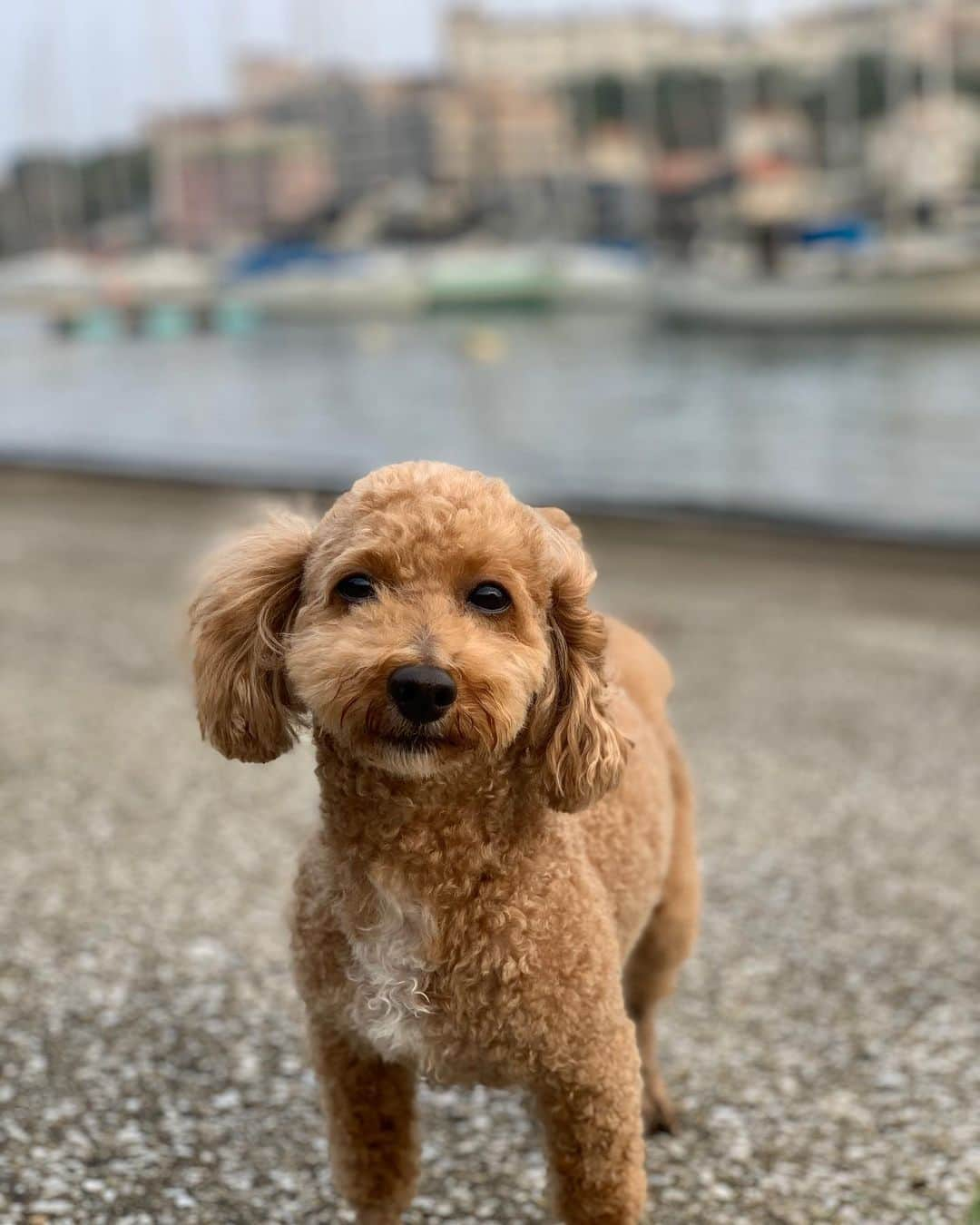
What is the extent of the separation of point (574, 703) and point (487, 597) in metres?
0.23

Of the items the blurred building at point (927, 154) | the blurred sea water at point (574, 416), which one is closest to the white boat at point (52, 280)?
the blurred sea water at point (574, 416)

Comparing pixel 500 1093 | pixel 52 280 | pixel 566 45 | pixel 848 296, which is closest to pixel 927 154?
pixel 848 296

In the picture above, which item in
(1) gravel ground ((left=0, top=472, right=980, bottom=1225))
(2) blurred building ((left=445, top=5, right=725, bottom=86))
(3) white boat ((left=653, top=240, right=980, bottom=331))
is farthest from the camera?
(2) blurred building ((left=445, top=5, right=725, bottom=86))

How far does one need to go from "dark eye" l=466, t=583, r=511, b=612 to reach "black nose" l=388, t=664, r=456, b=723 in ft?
0.64

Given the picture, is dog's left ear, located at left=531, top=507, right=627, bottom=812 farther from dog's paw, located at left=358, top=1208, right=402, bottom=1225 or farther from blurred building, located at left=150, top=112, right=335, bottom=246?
blurred building, located at left=150, top=112, right=335, bottom=246

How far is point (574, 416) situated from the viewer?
24.0 m

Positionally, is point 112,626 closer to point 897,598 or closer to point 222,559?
point 897,598

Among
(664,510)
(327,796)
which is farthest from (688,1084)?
(664,510)

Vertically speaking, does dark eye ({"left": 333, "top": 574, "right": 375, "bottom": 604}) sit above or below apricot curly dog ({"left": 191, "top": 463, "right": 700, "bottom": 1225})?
above

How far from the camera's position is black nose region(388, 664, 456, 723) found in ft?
6.50

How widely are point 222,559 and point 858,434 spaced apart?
1894cm

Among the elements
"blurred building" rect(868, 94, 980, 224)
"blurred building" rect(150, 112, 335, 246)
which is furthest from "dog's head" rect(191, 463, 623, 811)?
"blurred building" rect(150, 112, 335, 246)

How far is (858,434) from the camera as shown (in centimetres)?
2028

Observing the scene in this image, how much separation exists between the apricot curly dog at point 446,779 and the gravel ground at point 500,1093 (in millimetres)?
534
